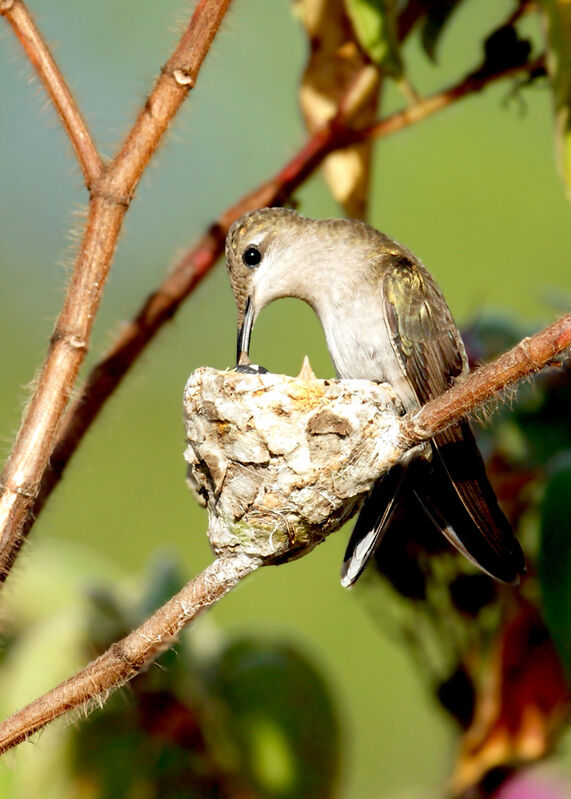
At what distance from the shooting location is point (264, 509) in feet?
5.72

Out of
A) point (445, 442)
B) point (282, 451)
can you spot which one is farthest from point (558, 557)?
point (282, 451)

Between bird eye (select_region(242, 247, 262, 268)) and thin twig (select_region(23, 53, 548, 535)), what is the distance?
20.9 inches

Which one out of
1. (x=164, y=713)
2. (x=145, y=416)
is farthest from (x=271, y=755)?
(x=145, y=416)

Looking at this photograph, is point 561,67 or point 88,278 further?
point 561,67

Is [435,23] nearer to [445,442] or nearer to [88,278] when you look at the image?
[445,442]

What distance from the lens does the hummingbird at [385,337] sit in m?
1.94

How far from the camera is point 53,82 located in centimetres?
134

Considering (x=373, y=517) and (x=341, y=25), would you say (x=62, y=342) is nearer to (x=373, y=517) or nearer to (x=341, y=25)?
(x=373, y=517)

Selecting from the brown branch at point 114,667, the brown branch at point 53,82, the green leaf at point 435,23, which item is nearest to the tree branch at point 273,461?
the brown branch at point 114,667

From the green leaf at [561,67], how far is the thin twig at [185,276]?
0.56 feet

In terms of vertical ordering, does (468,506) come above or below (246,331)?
below

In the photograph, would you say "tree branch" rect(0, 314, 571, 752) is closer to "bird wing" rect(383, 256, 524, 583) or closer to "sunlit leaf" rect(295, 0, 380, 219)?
"bird wing" rect(383, 256, 524, 583)

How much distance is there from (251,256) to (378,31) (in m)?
0.80

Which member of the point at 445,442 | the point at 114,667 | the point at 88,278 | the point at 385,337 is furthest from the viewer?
the point at 385,337
